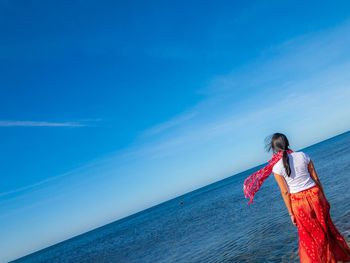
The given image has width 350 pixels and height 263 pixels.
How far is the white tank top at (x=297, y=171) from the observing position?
5363mm

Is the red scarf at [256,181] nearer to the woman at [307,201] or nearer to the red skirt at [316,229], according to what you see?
the woman at [307,201]

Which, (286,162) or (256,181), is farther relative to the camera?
(256,181)

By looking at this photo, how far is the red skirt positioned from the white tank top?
108 millimetres

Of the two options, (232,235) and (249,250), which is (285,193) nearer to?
(249,250)

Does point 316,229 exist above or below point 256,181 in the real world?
below

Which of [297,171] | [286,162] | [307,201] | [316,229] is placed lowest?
[316,229]

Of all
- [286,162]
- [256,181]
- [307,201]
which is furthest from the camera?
[256,181]

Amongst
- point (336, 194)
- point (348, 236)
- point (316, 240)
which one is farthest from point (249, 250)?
point (316, 240)

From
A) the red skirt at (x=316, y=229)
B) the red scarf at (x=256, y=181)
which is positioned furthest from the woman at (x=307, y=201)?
the red scarf at (x=256, y=181)

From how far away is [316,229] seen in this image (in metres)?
5.52

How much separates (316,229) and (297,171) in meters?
1.07

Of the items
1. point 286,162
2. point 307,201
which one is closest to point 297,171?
point 286,162

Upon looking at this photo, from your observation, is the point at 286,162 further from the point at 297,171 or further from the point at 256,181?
the point at 256,181

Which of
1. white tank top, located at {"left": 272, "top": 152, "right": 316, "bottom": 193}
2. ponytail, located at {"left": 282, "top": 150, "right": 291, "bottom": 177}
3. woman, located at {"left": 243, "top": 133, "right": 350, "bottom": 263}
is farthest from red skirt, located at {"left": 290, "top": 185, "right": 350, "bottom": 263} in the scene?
ponytail, located at {"left": 282, "top": 150, "right": 291, "bottom": 177}
